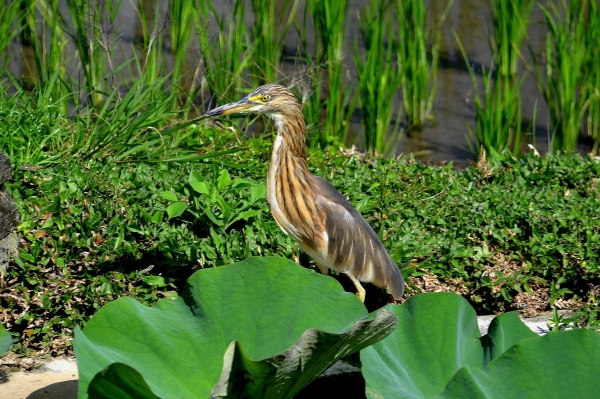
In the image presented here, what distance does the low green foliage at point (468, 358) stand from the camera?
2088 mm

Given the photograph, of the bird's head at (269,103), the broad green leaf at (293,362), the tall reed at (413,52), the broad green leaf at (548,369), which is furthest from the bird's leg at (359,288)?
the tall reed at (413,52)

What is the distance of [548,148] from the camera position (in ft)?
24.6

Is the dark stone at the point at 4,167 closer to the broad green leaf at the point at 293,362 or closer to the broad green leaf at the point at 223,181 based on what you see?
the broad green leaf at the point at 223,181

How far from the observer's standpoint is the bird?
4121mm

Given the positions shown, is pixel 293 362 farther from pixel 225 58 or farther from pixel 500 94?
pixel 500 94

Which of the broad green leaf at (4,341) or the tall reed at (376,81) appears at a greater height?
the broad green leaf at (4,341)

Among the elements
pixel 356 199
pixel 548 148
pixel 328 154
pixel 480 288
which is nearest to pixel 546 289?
pixel 480 288

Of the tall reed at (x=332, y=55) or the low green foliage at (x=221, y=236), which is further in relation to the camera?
the tall reed at (x=332, y=55)

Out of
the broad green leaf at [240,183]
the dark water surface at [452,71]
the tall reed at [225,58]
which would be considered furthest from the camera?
the dark water surface at [452,71]

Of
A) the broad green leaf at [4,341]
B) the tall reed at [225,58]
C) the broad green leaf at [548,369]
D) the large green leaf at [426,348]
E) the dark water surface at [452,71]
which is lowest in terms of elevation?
the dark water surface at [452,71]

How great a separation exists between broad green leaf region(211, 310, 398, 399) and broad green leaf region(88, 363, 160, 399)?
7.5 inches

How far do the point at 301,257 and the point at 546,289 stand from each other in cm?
140

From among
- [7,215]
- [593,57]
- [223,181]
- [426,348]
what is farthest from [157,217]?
[593,57]

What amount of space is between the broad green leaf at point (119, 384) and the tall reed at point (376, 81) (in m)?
4.78
